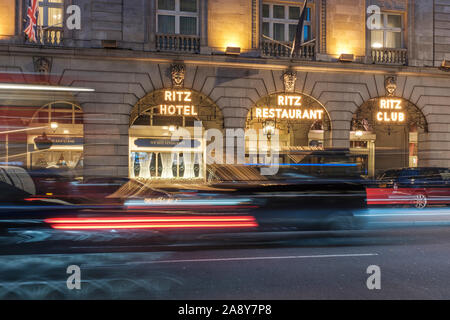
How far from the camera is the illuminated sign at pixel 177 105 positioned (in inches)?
608

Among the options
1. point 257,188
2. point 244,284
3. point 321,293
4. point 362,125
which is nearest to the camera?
point 321,293

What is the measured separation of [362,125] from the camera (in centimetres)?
1816

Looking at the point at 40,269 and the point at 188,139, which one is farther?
the point at 188,139

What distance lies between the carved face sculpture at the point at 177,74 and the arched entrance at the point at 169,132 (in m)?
0.40

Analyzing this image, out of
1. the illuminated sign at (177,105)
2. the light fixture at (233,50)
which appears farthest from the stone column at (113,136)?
the light fixture at (233,50)

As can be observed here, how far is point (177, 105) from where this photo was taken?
51.4 feet

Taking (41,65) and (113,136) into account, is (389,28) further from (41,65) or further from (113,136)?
(41,65)

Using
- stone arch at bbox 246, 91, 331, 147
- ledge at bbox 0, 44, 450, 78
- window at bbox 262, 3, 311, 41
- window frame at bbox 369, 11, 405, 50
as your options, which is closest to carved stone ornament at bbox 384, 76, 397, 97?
ledge at bbox 0, 44, 450, 78

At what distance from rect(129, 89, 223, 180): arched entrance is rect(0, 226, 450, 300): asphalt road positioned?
9586 mm

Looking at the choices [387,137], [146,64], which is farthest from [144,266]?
[387,137]

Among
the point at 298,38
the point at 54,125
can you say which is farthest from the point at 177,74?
the point at 54,125

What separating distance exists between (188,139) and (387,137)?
11708mm

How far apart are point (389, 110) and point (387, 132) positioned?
112 inches
